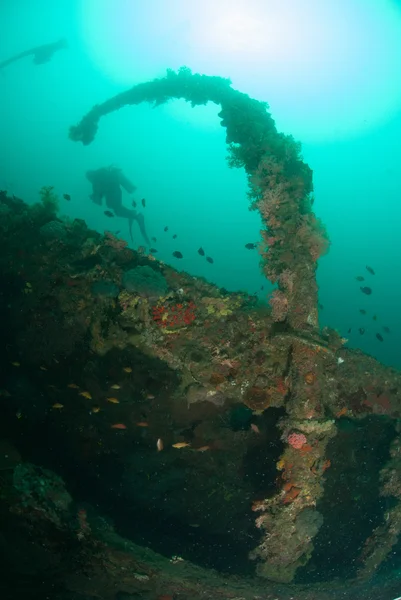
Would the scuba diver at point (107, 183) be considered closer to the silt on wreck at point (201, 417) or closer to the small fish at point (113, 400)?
the silt on wreck at point (201, 417)

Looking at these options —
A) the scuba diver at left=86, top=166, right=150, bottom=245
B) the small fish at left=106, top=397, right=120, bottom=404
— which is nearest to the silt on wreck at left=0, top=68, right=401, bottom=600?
the small fish at left=106, top=397, right=120, bottom=404

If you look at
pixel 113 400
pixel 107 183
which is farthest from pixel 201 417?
pixel 107 183

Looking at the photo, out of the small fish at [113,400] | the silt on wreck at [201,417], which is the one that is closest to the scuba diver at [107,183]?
the silt on wreck at [201,417]

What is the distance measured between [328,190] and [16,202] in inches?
5228

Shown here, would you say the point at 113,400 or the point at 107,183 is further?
the point at 107,183

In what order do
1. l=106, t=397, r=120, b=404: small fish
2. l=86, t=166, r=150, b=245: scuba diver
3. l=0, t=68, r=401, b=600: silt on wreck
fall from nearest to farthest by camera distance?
l=0, t=68, r=401, b=600: silt on wreck, l=106, t=397, r=120, b=404: small fish, l=86, t=166, r=150, b=245: scuba diver

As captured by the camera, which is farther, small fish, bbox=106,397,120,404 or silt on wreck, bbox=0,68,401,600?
small fish, bbox=106,397,120,404

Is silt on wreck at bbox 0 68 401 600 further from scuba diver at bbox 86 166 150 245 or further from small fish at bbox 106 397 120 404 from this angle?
scuba diver at bbox 86 166 150 245

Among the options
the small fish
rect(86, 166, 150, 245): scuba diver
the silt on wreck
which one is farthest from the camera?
rect(86, 166, 150, 245): scuba diver

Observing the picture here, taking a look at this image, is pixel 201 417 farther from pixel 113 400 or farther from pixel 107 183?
pixel 107 183

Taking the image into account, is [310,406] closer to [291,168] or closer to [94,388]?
[94,388]

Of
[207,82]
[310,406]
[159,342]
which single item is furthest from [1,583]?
[207,82]

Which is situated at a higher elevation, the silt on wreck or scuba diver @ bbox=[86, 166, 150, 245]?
scuba diver @ bbox=[86, 166, 150, 245]

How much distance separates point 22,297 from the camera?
325 inches
